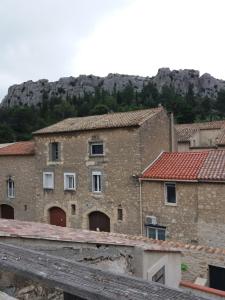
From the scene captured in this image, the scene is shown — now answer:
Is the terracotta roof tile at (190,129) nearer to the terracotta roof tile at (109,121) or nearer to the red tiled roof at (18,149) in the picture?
the terracotta roof tile at (109,121)

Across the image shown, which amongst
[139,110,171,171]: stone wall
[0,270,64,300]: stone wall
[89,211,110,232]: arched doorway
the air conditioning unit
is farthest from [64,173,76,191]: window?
[0,270,64,300]: stone wall

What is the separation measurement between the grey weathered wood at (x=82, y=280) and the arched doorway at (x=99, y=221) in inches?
766

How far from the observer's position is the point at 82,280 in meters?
1.72

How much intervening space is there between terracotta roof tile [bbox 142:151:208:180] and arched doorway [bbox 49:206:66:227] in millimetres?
7288

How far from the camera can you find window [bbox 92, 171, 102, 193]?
2139 centimetres

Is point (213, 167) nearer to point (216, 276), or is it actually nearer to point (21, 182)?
point (216, 276)

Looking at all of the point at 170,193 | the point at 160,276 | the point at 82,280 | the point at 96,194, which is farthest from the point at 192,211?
the point at 82,280

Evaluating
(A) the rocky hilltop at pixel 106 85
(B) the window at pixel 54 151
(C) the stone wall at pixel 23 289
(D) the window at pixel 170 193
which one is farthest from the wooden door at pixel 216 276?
(A) the rocky hilltop at pixel 106 85

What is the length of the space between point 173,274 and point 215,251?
4.90m

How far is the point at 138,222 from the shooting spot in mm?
19500

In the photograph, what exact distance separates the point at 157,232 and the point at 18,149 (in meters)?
13.7

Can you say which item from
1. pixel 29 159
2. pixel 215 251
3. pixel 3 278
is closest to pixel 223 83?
pixel 29 159

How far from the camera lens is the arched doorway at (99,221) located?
21.3 meters

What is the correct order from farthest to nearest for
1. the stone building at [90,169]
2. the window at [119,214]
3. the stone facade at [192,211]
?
the window at [119,214] < the stone building at [90,169] < the stone facade at [192,211]
